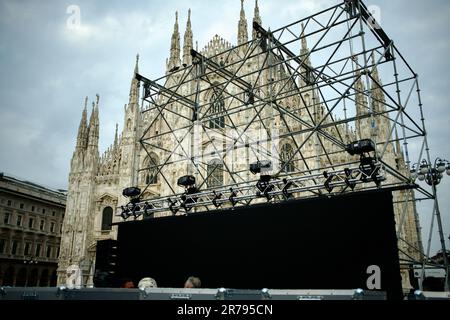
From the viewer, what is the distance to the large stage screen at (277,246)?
7.25 meters

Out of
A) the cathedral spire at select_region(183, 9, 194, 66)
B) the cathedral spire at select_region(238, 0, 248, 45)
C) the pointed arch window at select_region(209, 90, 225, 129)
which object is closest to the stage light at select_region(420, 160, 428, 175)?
the pointed arch window at select_region(209, 90, 225, 129)

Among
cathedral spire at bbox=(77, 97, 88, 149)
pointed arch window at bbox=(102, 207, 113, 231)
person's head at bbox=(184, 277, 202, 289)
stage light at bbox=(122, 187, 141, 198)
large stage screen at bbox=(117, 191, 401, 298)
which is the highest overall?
cathedral spire at bbox=(77, 97, 88, 149)

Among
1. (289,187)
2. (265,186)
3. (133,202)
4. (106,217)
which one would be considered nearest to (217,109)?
(106,217)

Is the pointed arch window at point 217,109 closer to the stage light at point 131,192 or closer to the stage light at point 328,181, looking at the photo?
the stage light at point 131,192

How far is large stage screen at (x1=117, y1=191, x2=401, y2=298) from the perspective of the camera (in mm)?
7254

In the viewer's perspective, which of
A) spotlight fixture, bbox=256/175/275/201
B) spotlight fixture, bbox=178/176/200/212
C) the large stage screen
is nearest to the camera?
the large stage screen

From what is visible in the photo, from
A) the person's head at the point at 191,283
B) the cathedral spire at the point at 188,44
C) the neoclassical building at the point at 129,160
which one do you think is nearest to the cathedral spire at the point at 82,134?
the neoclassical building at the point at 129,160

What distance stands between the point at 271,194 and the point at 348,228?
236 cm

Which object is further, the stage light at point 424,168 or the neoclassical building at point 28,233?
the neoclassical building at point 28,233

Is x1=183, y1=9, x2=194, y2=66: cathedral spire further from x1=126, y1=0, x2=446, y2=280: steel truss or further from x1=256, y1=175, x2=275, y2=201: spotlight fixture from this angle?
x1=256, y1=175, x2=275, y2=201: spotlight fixture

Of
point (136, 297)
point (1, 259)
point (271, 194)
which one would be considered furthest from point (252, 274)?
point (1, 259)

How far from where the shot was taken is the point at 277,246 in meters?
8.52
